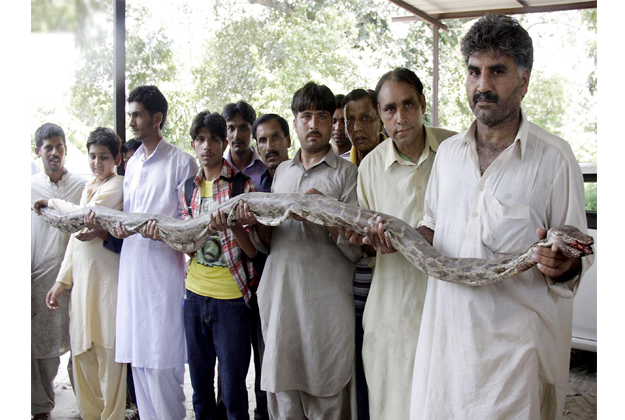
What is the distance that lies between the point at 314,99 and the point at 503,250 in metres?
1.51

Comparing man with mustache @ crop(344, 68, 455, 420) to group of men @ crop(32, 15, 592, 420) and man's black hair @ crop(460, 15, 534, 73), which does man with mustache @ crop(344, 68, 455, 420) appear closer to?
group of men @ crop(32, 15, 592, 420)

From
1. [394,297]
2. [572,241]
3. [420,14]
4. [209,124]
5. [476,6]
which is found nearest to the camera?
[572,241]

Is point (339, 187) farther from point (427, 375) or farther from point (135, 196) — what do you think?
point (135, 196)

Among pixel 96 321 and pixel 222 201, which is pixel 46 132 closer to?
pixel 96 321

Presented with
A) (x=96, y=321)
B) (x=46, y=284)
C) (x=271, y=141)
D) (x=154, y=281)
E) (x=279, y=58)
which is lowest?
(x=96, y=321)

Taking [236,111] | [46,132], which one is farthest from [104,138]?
[236,111]

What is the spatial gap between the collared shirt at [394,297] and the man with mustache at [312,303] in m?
0.18

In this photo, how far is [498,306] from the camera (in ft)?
7.18

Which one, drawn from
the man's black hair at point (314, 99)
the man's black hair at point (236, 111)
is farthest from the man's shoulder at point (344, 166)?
the man's black hair at point (236, 111)

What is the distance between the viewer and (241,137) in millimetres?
4242

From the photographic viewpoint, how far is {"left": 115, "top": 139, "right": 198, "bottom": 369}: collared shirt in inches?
137

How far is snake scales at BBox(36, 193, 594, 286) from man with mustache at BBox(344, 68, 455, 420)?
20 cm

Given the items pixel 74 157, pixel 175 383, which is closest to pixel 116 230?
pixel 175 383

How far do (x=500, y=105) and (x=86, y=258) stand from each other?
307 cm
